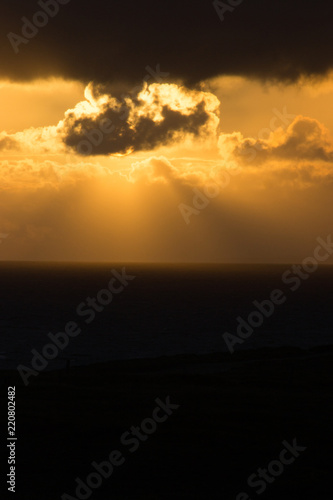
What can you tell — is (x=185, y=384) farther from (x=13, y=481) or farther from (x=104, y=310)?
(x=104, y=310)

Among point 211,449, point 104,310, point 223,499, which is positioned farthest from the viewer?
point 104,310

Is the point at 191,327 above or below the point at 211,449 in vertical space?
above

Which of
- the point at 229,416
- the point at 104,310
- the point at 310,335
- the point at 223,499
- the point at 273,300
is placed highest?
the point at 273,300

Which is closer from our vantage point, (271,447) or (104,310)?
(271,447)

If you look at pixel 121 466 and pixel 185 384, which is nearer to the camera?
pixel 121 466

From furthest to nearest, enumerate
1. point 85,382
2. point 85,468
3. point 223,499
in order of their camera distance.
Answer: point 85,382, point 85,468, point 223,499

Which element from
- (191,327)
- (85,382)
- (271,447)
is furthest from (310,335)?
(271,447)

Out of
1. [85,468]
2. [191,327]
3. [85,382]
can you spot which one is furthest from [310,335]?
[85,468]

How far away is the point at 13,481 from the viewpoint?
21578mm

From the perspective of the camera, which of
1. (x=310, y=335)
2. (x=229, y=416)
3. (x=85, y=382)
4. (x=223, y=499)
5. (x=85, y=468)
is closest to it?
(x=223, y=499)

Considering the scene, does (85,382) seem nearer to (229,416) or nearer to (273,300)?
(229,416)

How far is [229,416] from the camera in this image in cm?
3259

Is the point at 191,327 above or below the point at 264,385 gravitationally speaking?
above

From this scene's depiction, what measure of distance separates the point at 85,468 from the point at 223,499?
5.59 meters
